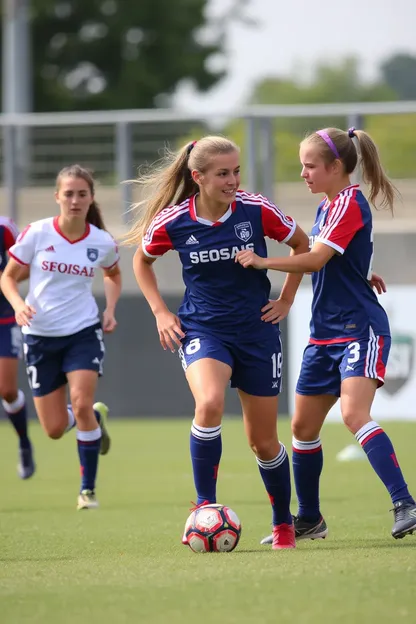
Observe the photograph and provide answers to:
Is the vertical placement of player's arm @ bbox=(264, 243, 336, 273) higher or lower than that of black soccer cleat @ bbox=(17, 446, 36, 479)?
higher

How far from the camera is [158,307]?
6309mm

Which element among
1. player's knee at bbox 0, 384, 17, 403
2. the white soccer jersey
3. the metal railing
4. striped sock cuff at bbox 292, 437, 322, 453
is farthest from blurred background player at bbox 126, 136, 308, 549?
the metal railing

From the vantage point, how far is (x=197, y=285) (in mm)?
6262

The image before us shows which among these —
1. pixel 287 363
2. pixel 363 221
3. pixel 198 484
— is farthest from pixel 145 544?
pixel 287 363

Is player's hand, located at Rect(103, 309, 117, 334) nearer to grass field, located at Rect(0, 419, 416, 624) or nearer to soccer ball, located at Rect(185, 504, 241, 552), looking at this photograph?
grass field, located at Rect(0, 419, 416, 624)

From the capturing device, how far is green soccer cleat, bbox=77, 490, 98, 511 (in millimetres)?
8359

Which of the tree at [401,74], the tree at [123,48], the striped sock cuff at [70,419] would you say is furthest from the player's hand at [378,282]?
the tree at [401,74]

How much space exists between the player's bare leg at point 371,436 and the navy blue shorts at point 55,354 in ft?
8.56

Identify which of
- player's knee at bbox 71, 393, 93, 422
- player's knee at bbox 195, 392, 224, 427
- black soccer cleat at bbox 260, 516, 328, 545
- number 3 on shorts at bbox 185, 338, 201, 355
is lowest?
black soccer cleat at bbox 260, 516, 328, 545

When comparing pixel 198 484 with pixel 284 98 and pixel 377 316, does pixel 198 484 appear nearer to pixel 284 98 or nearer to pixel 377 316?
pixel 377 316

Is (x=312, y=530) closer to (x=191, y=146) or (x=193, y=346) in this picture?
(x=193, y=346)

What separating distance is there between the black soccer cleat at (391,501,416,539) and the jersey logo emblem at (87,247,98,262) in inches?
129

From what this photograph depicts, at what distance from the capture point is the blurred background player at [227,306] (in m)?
6.11

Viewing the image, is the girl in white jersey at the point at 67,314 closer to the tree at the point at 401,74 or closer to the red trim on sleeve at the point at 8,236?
the red trim on sleeve at the point at 8,236
